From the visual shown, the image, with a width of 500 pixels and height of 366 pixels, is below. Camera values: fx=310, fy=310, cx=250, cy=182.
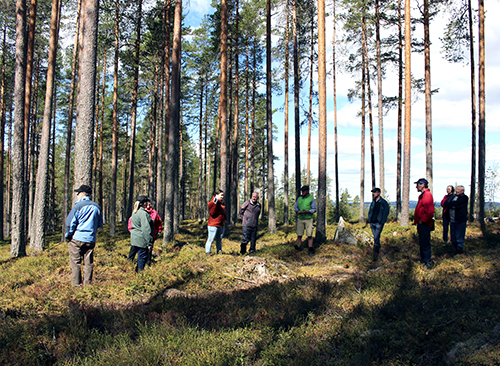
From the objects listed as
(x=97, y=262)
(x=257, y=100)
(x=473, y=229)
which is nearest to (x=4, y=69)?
(x=257, y=100)

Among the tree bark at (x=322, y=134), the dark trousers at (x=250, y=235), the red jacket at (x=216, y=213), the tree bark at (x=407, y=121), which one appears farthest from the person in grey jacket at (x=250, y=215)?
the tree bark at (x=407, y=121)

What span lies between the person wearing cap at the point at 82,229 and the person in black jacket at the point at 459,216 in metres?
10.5

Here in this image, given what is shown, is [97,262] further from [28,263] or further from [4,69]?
[4,69]

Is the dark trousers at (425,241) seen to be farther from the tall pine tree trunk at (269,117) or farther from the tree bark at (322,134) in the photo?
the tall pine tree trunk at (269,117)

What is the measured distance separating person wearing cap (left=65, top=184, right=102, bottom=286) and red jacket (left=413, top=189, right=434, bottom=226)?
25.5ft

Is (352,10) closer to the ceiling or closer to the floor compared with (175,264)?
closer to the ceiling

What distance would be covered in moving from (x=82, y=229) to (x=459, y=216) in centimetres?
1083

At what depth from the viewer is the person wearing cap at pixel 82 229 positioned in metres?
6.34

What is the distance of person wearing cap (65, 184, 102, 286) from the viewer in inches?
249

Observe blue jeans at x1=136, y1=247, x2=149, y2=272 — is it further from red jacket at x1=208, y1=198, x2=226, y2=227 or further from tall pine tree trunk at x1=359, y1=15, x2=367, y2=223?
tall pine tree trunk at x1=359, y1=15, x2=367, y2=223

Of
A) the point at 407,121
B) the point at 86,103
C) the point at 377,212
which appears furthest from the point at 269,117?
the point at 86,103

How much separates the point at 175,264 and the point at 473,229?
559 inches

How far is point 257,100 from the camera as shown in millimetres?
28453

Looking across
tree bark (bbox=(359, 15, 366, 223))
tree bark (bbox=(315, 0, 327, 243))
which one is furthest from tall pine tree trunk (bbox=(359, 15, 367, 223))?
tree bark (bbox=(315, 0, 327, 243))
